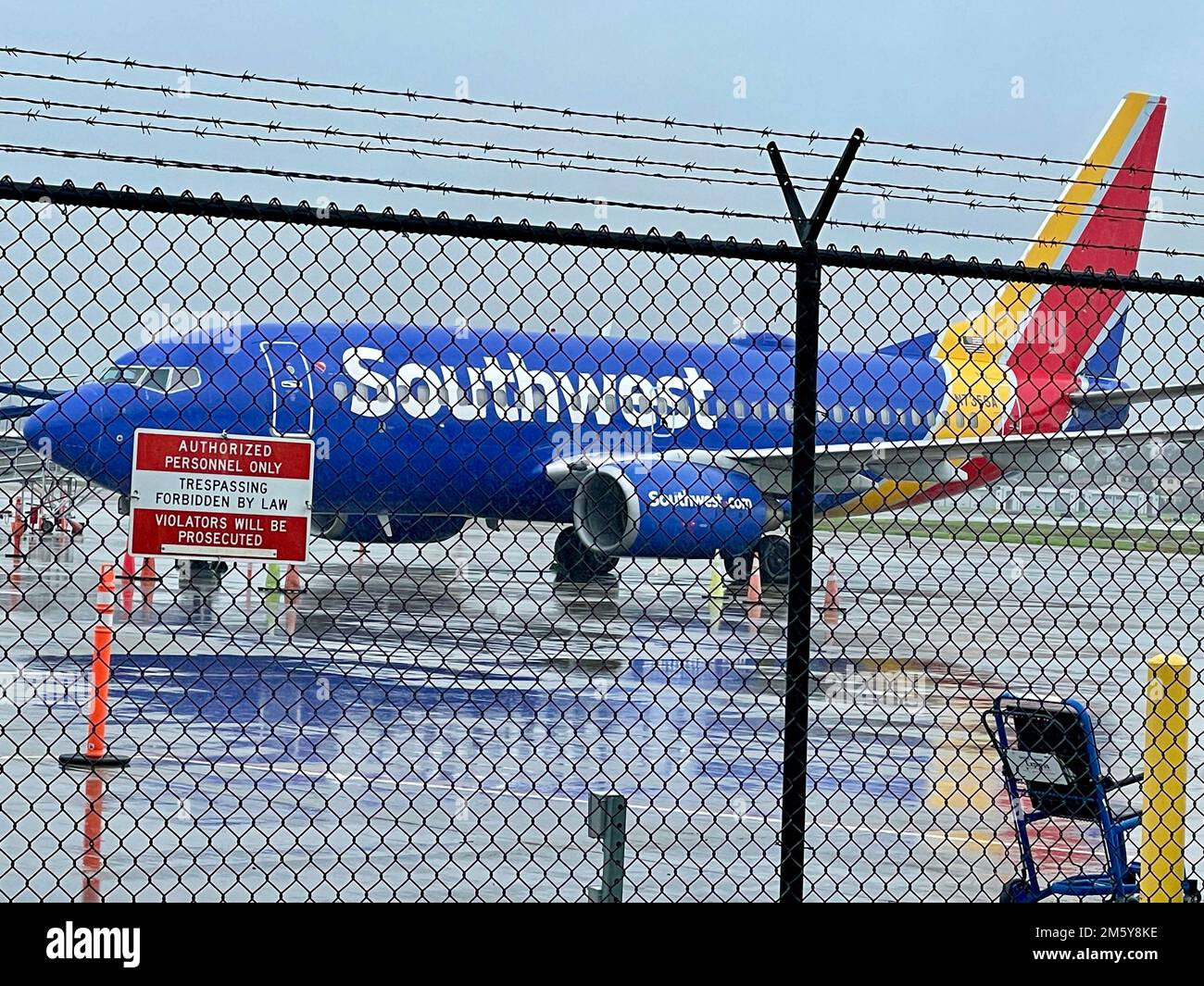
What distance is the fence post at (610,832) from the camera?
17.6 ft

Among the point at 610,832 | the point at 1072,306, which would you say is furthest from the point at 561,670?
the point at 1072,306

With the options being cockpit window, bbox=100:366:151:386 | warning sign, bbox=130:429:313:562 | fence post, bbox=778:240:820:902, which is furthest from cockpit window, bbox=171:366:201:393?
fence post, bbox=778:240:820:902

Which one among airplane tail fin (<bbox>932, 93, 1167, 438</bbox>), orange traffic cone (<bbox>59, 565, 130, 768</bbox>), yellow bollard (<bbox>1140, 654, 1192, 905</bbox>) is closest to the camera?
yellow bollard (<bbox>1140, 654, 1192, 905</bbox>)

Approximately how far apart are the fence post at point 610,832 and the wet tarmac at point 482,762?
71 cm

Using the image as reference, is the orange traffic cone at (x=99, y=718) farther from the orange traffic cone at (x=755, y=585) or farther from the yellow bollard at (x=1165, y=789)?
the orange traffic cone at (x=755, y=585)

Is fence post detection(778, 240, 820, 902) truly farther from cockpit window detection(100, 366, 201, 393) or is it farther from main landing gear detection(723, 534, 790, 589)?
main landing gear detection(723, 534, 790, 589)

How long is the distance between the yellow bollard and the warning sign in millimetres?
3707

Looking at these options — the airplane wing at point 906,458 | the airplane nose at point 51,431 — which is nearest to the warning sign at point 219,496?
the airplane wing at point 906,458

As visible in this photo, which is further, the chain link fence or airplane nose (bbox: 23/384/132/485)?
airplane nose (bbox: 23/384/132/485)

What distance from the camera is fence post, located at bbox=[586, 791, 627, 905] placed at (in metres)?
5.37

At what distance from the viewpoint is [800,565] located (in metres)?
4.84

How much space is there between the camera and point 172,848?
25.1ft

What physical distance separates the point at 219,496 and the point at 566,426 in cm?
1966
